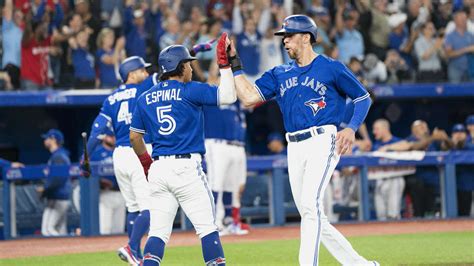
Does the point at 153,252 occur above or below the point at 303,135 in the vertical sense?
below

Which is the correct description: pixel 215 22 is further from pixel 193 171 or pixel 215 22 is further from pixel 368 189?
pixel 193 171

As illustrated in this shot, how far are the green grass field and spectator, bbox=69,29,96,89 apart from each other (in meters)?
4.87

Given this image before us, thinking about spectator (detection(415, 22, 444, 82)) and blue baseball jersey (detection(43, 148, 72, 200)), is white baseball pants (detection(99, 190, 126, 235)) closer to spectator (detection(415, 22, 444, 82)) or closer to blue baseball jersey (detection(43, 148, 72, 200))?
blue baseball jersey (detection(43, 148, 72, 200))

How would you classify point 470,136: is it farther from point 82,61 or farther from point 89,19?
point 89,19

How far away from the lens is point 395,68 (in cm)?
1645

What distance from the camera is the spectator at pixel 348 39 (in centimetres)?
1631

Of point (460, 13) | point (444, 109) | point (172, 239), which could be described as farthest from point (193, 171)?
point (444, 109)

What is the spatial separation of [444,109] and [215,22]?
16.4 ft

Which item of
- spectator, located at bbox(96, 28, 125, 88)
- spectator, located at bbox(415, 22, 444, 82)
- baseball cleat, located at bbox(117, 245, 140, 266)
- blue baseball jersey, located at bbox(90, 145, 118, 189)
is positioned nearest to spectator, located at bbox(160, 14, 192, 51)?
spectator, located at bbox(96, 28, 125, 88)

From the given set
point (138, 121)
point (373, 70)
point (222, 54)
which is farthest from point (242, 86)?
point (373, 70)

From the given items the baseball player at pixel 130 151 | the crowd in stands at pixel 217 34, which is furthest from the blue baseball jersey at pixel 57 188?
the baseball player at pixel 130 151

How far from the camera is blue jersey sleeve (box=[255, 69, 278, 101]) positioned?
24.7ft

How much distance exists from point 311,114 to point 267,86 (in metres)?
0.45

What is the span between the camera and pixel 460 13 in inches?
648
